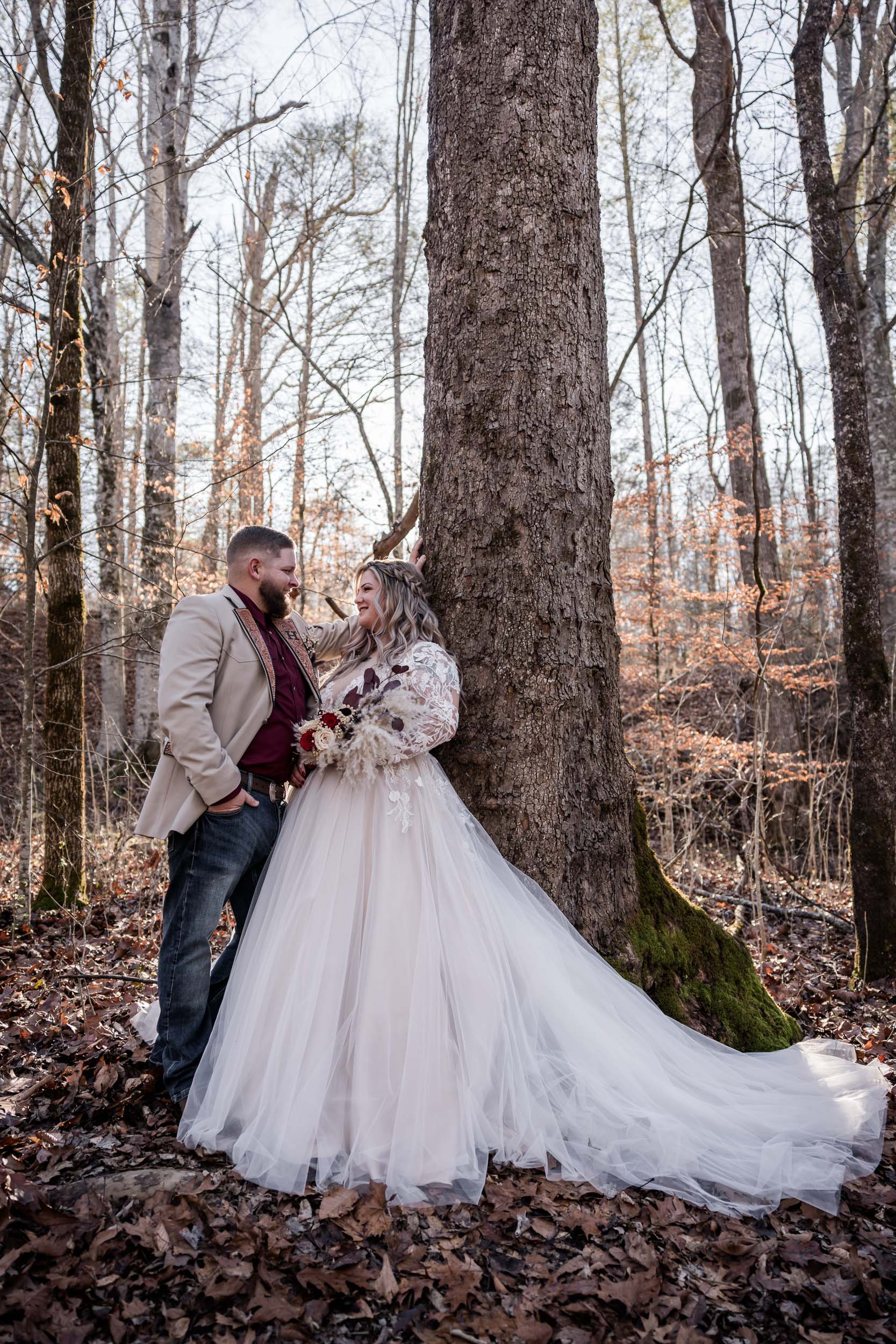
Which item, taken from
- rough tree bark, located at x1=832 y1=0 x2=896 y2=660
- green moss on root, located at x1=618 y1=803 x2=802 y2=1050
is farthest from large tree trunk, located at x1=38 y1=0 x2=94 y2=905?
rough tree bark, located at x1=832 y1=0 x2=896 y2=660

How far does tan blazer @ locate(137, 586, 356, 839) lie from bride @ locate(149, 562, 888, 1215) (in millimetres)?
329

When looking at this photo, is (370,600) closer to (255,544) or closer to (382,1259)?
(255,544)

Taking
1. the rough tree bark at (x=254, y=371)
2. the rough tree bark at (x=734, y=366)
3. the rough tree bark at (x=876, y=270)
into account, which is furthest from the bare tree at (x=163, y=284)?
the rough tree bark at (x=876, y=270)

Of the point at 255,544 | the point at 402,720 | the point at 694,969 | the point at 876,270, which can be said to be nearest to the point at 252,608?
the point at 255,544

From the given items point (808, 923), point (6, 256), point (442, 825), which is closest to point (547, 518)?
point (442, 825)

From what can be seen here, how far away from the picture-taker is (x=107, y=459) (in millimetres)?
10984

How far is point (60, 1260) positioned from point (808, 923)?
19.8 ft

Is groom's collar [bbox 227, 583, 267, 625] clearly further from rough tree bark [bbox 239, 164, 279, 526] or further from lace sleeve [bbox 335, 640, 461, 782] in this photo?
rough tree bark [bbox 239, 164, 279, 526]

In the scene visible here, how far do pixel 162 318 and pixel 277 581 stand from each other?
8894 millimetres

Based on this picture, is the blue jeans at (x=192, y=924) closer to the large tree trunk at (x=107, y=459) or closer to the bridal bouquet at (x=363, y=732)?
the bridal bouquet at (x=363, y=732)

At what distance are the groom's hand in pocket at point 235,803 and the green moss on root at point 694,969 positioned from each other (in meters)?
1.67

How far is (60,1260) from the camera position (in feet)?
7.55

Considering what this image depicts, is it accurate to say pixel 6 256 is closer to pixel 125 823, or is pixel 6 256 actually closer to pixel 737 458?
pixel 125 823

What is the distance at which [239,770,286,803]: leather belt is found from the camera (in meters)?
3.45
